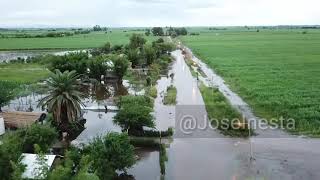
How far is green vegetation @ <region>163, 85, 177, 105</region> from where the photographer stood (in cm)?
4299

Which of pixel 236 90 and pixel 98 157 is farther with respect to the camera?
pixel 236 90

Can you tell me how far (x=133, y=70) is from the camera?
2729 inches

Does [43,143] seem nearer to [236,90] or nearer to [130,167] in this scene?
[130,167]

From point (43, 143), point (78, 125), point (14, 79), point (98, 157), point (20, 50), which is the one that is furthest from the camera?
point (20, 50)

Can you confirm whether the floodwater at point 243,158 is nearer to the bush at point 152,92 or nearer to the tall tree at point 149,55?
the bush at point 152,92

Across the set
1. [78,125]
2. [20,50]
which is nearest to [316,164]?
[78,125]

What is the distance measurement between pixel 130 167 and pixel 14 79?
40.5 meters

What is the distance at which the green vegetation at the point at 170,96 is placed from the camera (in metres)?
43.0

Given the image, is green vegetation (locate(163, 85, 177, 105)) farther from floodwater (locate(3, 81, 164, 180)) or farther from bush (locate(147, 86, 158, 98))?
floodwater (locate(3, 81, 164, 180))

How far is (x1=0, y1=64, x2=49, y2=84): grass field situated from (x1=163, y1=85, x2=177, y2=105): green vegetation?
67.6ft

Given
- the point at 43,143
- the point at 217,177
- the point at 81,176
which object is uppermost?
A: the point at 81,176

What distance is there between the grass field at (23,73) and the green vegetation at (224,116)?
27.9 m

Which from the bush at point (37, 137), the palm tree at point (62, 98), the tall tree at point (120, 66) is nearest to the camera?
the bush at point (37, 137)

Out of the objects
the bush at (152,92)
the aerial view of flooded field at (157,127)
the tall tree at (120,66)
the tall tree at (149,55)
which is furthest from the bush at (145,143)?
the tall tree at (149,55)
